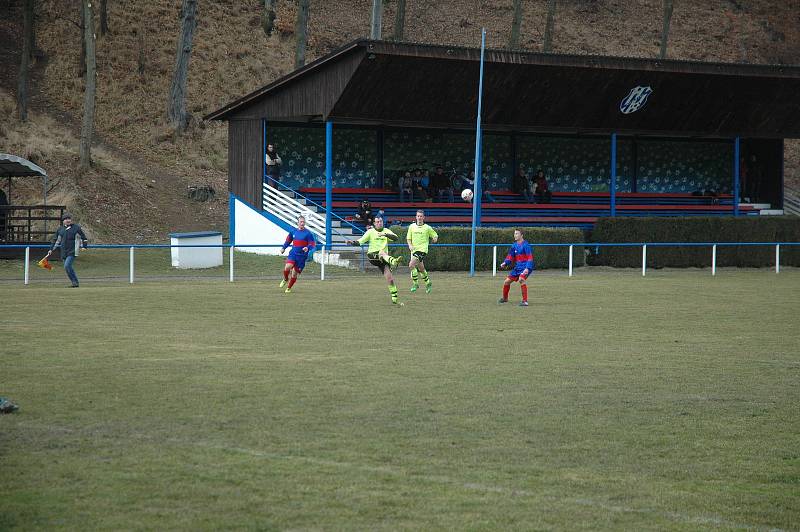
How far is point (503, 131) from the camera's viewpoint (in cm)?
4822

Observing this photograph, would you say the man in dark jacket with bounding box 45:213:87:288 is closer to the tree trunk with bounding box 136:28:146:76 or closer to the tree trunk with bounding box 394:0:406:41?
the tree trunk with bounding box 394:0:406:41

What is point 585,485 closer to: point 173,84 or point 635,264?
point 635,264

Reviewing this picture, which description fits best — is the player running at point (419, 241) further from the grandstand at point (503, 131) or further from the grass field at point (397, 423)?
the grandstand at point (503, 131)

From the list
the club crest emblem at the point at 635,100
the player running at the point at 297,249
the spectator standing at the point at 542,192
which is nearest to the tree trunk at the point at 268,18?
the spectator standing at the point at 542,192

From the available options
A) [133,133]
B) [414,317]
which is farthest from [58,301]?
[133,133]

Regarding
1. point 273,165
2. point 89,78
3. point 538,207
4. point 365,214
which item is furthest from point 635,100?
point 89,78

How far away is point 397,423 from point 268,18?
181 ft

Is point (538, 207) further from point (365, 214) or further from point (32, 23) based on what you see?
point (32, 23)

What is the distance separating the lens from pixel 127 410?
10648mm

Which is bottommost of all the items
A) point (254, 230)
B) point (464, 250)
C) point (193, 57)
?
point (464, 250)

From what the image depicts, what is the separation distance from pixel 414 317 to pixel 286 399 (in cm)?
939

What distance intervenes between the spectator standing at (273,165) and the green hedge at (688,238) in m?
11.5

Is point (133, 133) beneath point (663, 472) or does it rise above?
above

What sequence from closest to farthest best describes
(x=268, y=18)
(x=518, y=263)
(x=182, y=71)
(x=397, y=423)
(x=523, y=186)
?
(x=397, y=423) < (x=518, y=263) < (x=523, y=186) < (x=182, y=71) < (x=268, y=18)
